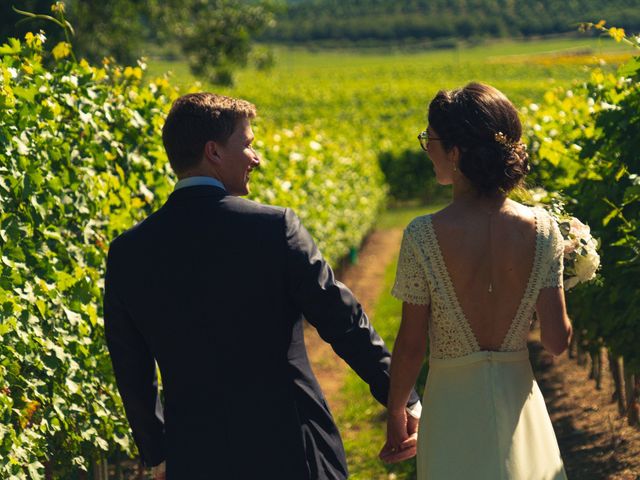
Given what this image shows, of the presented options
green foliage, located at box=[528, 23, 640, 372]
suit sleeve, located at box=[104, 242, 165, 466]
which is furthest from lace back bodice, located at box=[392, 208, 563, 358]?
green foliage, located at box=[528, 23, 640, 372]

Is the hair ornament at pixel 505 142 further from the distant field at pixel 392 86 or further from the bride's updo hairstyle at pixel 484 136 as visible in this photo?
the distant field at pixel 392 86

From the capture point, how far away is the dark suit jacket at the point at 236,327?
11.1 ft

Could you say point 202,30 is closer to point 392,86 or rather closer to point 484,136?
point 392,86

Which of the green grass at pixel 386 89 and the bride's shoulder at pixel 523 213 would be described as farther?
the green grass at pixel 386 89

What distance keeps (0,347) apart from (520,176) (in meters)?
2.49

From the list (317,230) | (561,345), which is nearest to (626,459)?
(561,345)

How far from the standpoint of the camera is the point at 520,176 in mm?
3498

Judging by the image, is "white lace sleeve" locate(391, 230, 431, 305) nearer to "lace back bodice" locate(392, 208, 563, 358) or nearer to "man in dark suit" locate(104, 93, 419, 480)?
"lace back bodice" locate(392, 208, 563, 358)

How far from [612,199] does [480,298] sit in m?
3.10

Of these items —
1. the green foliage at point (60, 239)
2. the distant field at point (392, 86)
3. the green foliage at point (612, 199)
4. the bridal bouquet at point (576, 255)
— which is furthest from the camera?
the distant field at point (392, 86)

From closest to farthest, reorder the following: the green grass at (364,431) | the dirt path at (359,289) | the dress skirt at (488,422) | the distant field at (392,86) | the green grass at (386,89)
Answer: the dress skirt at (488,422), the green grass at (364,431), the dirt path at (359,289), the green grass at (386,89), the distant field at (392,86)

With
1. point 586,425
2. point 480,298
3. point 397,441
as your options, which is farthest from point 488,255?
point 586,425

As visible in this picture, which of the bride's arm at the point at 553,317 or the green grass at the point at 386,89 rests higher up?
the bride's arm at the point at 553,317

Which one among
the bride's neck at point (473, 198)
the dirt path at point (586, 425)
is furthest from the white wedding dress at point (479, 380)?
the dirt path at point (586, 425)
